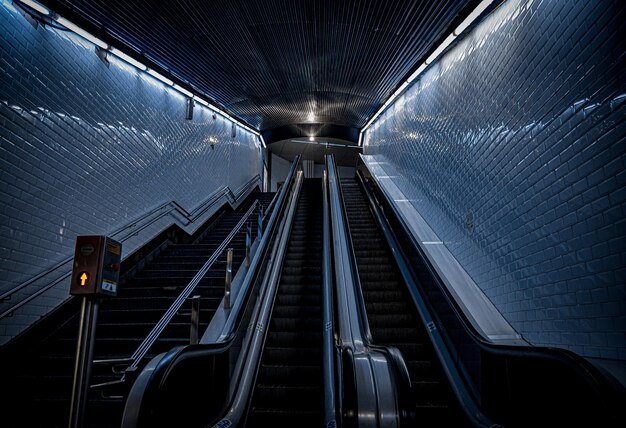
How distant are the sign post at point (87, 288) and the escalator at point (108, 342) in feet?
3.74

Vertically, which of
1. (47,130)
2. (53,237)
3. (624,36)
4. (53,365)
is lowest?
(53,365)

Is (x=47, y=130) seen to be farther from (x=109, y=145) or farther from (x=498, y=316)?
(x=498, y=316)

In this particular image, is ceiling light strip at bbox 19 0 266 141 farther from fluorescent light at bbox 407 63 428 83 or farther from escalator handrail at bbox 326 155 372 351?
fluorescent light at bbox 407 63 428 83

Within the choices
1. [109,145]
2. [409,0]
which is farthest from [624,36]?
[109,145]

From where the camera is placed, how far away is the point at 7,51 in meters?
4.27

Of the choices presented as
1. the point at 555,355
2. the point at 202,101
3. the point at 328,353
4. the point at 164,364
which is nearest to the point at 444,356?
the point at 328,353

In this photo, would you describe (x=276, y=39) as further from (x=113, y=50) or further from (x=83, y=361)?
(x=83, y=361)

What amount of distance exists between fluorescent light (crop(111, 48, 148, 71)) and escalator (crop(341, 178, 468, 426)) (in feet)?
16.4

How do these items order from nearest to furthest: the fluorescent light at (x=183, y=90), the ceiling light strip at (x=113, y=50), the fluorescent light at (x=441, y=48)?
the ceiling light strip at (x=113, y=50), the fluorescent light at (x=441, y=48), the fluorescent light at (x=183, y=90)

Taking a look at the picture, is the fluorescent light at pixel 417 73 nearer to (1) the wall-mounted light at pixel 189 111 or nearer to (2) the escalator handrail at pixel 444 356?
(2) the escalator handrail at pixel 444 356

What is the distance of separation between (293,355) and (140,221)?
408cm

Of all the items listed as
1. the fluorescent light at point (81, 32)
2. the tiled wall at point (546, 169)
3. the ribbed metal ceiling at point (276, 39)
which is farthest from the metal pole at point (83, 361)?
the fluorescent light at point (81, 32)

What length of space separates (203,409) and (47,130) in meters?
4.07

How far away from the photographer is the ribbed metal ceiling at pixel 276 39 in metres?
5.51
